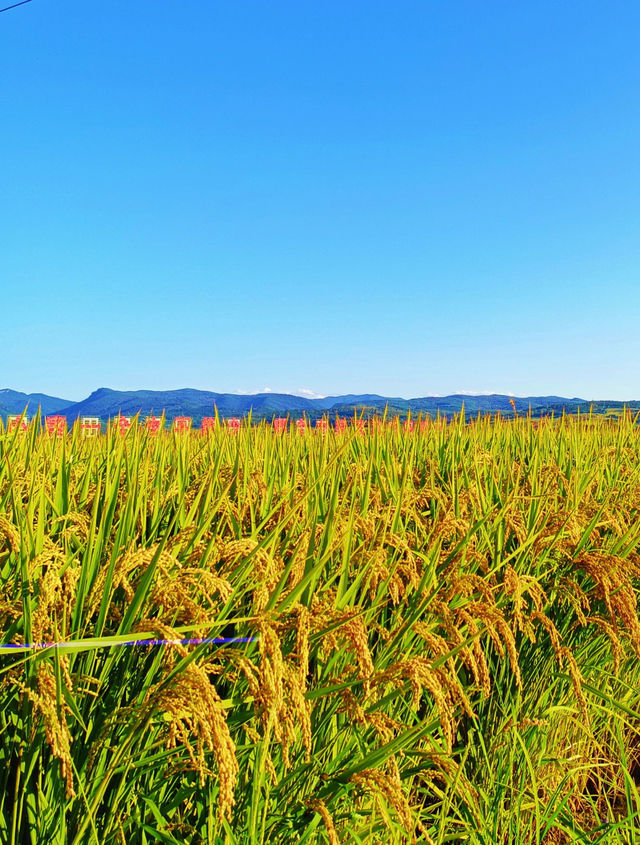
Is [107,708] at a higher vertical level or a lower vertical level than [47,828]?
higher

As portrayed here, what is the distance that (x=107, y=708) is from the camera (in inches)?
52.4

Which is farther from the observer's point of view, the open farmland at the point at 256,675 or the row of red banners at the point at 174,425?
the row of red banners at the point at 174,425

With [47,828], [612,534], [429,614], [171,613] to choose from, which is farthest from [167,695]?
[612,534]

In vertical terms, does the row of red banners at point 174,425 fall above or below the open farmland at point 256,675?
above

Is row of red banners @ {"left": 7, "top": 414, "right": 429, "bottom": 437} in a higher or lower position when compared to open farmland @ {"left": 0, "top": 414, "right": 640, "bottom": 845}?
higher

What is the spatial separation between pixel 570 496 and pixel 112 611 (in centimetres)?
226

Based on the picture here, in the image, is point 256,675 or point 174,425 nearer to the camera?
point 256,675

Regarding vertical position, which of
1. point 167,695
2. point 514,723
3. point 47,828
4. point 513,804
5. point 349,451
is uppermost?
point 349,451

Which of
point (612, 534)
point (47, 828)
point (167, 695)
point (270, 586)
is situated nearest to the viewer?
point (167, 695)

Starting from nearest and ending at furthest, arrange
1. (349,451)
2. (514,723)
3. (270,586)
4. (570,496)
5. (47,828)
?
(47,828) < (270,586) < (514,723) < (570,496) < (349,451)

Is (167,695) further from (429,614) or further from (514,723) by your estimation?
(514,723)

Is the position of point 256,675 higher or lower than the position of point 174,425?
lower

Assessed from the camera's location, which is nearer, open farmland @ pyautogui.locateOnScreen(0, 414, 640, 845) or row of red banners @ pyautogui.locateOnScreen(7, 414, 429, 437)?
→ open farmland @ pyautogui.locateOnScreen(0, 414, 640, 845)

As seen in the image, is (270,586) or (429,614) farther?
(429,614)
